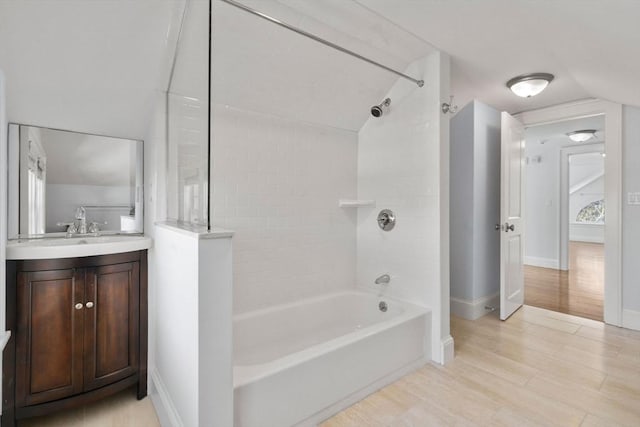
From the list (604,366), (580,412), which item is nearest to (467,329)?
(604,366)

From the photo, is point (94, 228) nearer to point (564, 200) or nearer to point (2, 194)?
point (2, 194)

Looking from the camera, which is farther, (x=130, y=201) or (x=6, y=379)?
(x=130, y=201)

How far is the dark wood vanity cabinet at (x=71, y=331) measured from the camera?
1597 mm

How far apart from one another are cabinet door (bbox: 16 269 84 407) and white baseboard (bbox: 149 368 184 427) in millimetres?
368

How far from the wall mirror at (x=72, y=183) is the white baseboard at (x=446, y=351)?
7.66 feet

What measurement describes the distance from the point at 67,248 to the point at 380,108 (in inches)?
90.2

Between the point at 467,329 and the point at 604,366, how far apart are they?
3.16 feet

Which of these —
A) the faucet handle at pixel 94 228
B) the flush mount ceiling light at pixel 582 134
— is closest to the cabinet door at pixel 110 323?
the faucet handle at pixel 94 228

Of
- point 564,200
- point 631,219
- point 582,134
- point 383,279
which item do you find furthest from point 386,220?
point 564,200

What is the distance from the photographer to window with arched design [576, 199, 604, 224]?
8930 mm

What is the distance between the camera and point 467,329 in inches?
119

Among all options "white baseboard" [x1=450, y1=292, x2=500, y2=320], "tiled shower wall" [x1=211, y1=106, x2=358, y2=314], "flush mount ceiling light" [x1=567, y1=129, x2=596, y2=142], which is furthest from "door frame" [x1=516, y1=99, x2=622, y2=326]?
"tiled shower wall" [x1=211, y1=106, x2=358, y2=314]

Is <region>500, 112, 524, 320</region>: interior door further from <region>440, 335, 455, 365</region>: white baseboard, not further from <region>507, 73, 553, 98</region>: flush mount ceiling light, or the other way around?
<region>440, 335, 455, 365</region>: white baseboard

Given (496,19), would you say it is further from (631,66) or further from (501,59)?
(631,66)
